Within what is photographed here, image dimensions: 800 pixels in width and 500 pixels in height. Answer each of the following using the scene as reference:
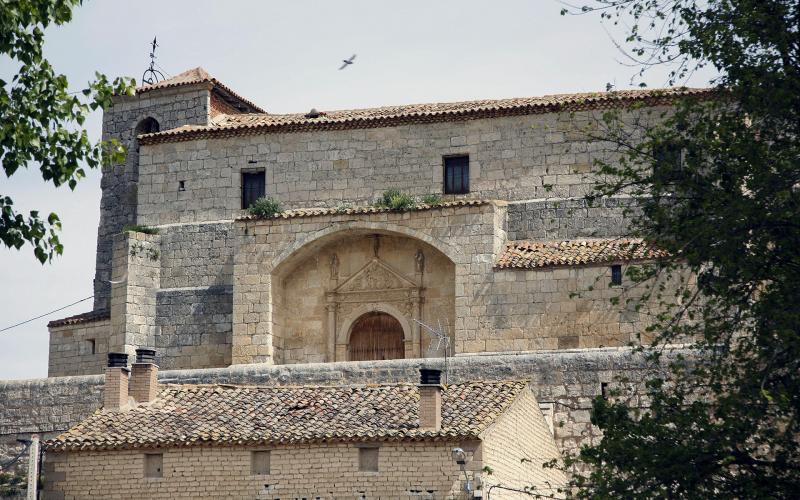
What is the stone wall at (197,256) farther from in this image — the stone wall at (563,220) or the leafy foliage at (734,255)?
the leafy foliage at (734,255)

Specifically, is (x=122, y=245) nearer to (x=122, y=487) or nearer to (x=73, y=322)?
(x=73, y=322)

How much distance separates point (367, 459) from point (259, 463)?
5.80 ft

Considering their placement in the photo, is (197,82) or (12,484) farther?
(197,82)

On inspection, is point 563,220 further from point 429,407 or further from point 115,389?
point 115,389

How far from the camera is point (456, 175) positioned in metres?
36.0

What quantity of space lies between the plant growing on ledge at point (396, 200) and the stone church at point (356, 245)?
3.1 inches

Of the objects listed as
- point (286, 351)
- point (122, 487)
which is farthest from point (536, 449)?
point (286, 351)

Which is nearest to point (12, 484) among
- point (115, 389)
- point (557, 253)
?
point (115, 389)

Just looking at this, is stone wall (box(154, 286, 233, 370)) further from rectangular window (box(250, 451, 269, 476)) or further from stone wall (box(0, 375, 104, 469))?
rectangular window (box(250, 451, 269, 476))

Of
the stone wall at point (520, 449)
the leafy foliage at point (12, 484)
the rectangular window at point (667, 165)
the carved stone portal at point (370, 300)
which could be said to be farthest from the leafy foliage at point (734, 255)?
Result: the carved stone portal at point (370, 300)

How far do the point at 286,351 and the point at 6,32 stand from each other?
18839 millimetres

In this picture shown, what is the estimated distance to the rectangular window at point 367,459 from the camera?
25094 mm

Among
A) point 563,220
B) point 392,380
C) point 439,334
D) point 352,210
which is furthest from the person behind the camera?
point 352,210

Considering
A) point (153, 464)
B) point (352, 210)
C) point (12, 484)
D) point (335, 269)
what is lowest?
point (12, 484)
